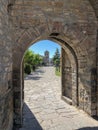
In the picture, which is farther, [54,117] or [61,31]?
[54,117]

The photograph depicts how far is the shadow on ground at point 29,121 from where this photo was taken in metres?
4.91

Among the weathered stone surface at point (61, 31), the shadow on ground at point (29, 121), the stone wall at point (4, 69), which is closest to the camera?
the stone wall at point (4, 69)

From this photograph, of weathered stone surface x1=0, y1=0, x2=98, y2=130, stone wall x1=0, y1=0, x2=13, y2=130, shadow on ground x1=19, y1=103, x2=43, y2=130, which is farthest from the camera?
weathered stone surface x1=0, y1=0, x2=98, y2=130

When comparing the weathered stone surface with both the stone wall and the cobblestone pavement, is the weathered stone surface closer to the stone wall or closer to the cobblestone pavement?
the cobblestone pavement

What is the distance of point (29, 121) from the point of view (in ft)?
17.6

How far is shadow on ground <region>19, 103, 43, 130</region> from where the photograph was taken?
491 cm

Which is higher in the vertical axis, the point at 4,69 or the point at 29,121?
the point at 4,69

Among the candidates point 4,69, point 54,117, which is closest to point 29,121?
point 54,117

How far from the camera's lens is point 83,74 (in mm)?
5957

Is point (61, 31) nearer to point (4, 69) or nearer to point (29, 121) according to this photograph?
point (4, 69)

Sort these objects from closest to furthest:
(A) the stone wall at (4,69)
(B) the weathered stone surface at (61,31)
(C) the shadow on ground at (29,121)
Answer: (A) the stone wall at (4,69), (C) the shadow on ground at (29,121), (B) the weathered stone surface at (61,31)

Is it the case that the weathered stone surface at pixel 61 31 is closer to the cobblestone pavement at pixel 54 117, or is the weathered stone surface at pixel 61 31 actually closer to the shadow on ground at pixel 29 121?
the shadow on ground at pixel 29 121

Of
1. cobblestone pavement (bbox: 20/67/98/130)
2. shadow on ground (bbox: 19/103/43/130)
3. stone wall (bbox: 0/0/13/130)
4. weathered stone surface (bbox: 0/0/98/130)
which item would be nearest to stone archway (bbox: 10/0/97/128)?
weathered stone surface (bbox: 0/0/98/130)

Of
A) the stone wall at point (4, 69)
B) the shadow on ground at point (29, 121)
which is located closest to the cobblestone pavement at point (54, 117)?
the shadow on ground at point (29, 121)
